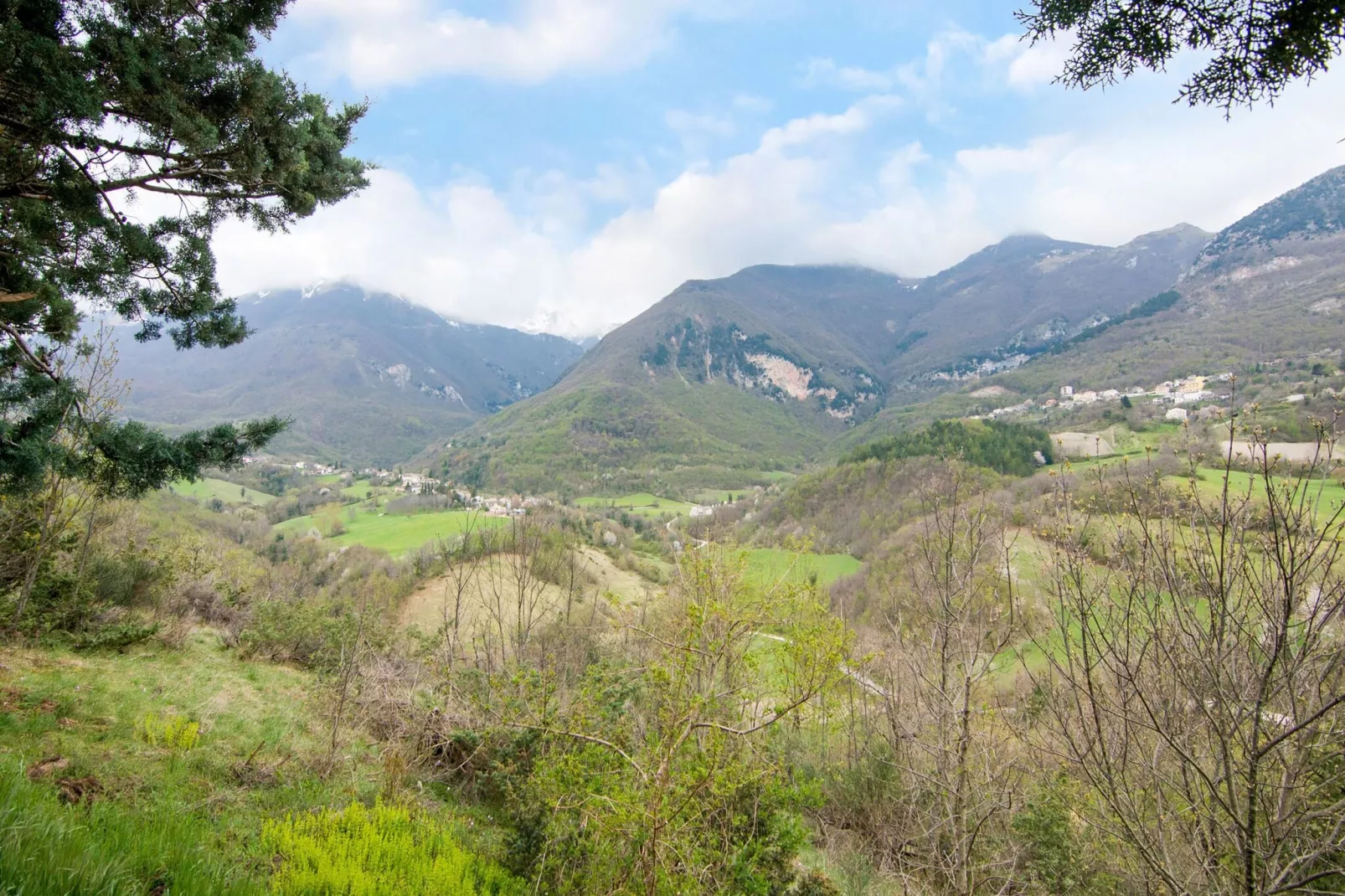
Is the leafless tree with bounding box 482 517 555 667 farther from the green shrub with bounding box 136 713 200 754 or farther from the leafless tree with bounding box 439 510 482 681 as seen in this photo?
the green shrub with bounding box 136 713 200 754

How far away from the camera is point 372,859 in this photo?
3938 millimetres

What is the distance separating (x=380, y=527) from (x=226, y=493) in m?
22.7

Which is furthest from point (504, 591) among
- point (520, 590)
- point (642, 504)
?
point (642, 504)

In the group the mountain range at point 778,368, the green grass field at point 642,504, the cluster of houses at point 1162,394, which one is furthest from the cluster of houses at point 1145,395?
the green grass field at point 642,504

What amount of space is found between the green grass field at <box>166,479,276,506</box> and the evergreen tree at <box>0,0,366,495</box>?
59775 mm

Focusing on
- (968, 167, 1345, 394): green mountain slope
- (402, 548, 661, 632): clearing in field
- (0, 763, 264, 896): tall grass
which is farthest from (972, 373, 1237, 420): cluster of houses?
(0, 763, 264, 896): tall grass

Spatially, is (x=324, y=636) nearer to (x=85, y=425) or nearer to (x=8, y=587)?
(x=8, y=587)

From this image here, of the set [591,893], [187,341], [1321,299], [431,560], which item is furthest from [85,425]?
[1321,299]

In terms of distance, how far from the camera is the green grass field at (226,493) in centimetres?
5509

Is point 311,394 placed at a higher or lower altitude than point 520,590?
higher

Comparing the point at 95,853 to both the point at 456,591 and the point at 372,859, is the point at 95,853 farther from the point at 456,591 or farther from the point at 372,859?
the point at 456,591

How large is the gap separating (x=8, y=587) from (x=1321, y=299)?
403 feet

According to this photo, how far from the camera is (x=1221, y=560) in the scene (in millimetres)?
2545

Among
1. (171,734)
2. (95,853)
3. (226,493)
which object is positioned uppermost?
(226,493)
